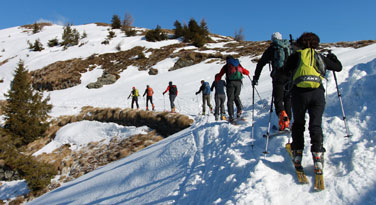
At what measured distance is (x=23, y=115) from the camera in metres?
18.4

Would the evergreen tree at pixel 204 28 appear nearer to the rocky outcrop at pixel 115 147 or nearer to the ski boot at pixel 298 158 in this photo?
the rocky outcrop at pixel 115 147

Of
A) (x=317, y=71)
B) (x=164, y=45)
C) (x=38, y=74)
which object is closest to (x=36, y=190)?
(x=317, y=71)

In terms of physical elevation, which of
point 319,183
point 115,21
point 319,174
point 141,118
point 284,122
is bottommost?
point 319,183

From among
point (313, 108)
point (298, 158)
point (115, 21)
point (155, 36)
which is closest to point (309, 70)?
point (313, 108)

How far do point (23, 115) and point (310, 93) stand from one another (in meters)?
21.3

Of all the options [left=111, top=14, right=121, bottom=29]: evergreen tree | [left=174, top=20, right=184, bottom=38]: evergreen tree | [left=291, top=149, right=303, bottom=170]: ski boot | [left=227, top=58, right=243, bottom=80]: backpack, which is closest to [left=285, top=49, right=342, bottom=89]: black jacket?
[left=291, top=149, right=303, bottom=170]: ski boot

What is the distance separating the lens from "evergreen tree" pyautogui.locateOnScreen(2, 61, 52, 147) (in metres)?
18.0

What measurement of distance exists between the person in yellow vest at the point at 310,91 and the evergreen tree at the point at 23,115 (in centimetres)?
1980

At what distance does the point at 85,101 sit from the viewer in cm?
2544

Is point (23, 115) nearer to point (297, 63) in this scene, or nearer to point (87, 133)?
point (87, 133)

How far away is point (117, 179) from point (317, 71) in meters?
5.12

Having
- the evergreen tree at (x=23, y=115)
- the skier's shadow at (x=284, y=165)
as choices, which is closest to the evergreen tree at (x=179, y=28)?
the evergreen tree at (x=23, y=115)

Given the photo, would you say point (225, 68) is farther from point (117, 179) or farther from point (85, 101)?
point (85, 101)

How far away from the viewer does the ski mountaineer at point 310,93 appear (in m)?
2.82
